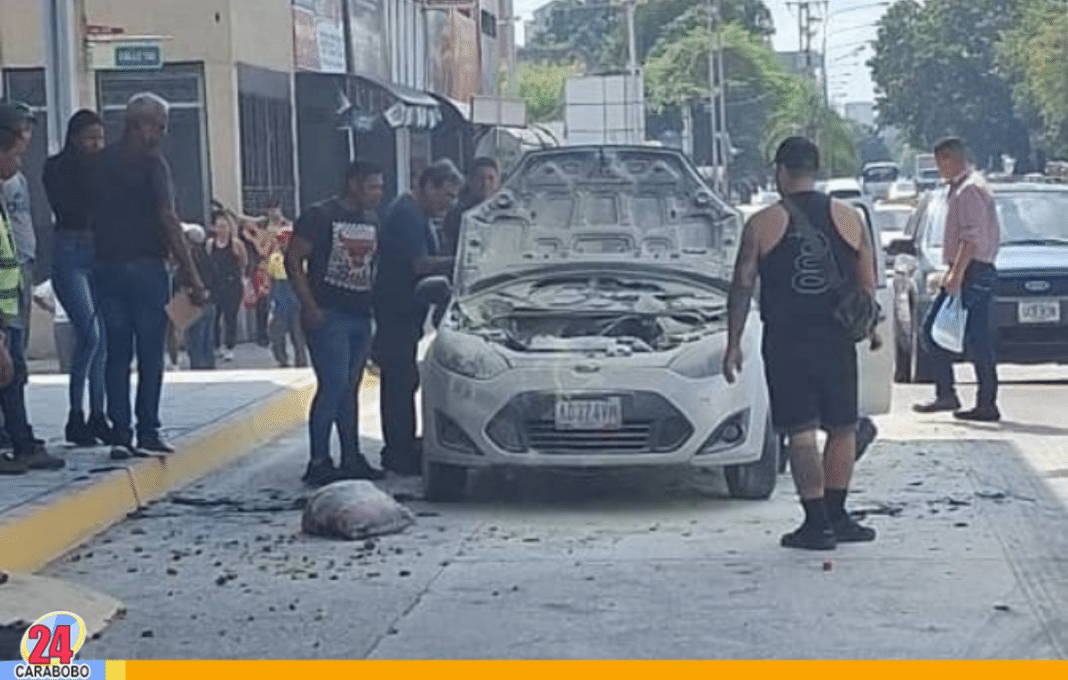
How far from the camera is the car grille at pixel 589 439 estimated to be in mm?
10977

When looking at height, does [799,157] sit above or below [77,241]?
above

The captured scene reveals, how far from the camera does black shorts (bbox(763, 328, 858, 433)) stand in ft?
32.1

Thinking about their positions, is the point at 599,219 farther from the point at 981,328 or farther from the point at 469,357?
the point at 981,328

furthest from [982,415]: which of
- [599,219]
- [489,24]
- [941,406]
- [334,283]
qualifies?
[489,24]

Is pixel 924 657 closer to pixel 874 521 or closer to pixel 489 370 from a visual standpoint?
pixel 874 521

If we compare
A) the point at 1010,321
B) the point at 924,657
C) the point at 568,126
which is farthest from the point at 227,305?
the point at 568,126

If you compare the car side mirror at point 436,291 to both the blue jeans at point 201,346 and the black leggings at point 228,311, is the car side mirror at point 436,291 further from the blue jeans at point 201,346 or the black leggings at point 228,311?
the black leggings at point 228,311

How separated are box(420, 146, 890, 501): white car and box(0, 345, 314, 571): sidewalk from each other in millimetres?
1594

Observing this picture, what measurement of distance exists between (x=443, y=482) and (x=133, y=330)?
6.07 feet

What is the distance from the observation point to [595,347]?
11.2 metres

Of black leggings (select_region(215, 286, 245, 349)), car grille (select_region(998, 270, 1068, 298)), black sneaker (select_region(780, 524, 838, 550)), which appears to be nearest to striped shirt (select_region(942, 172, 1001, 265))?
car grille (select_region(998, 270, 1068, 298))

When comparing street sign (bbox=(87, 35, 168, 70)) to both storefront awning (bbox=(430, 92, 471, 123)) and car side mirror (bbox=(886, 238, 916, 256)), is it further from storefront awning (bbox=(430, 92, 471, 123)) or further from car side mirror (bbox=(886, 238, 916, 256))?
storefront awning (bbox=(430, 92, 471, 123))

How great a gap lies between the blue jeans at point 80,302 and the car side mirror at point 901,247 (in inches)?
288

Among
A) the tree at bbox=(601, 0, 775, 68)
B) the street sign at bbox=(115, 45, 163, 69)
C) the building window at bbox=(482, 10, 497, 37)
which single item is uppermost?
the tree at bbox=(601, 0, 775, 68)
